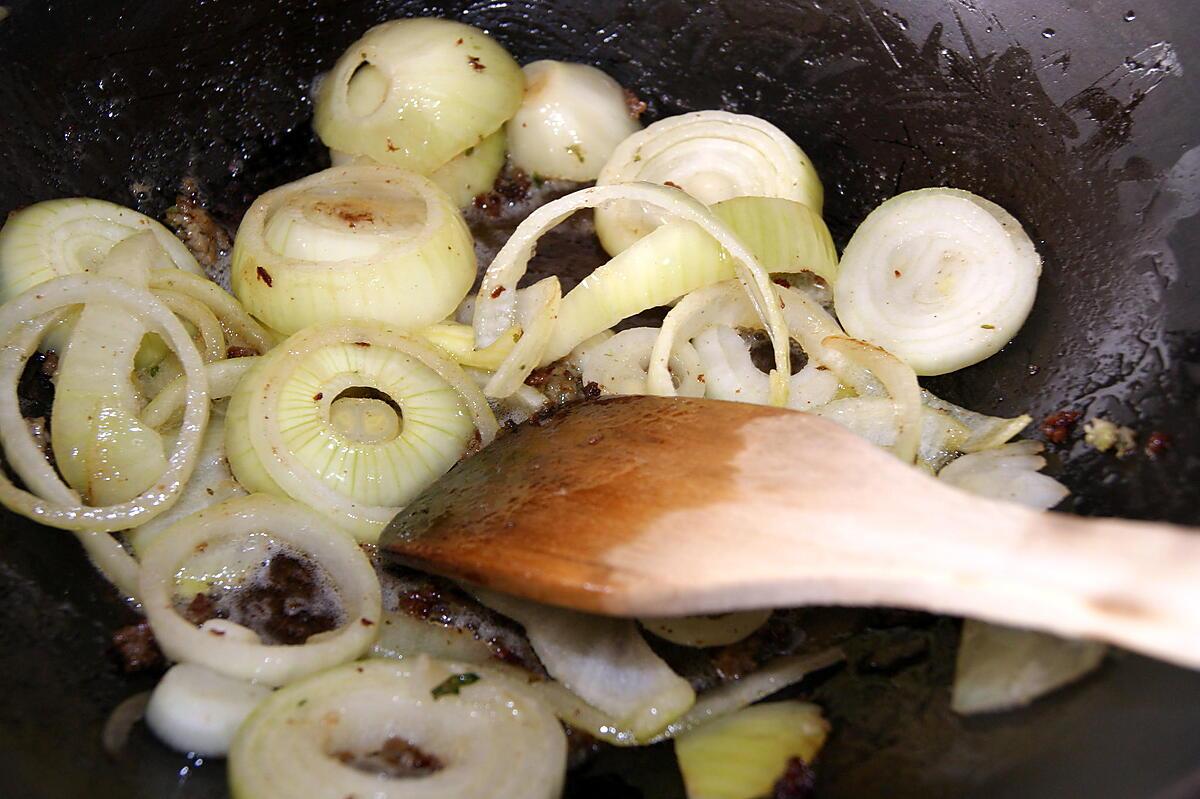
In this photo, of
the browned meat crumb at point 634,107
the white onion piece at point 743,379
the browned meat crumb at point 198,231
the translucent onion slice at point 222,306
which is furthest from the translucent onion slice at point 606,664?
the browned meat crumb at point 634,107

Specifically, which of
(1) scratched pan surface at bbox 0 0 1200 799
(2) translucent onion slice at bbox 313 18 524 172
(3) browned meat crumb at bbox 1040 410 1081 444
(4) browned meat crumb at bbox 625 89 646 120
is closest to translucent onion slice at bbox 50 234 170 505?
(1) scratched pan surface at bbox 0 0 1200 799

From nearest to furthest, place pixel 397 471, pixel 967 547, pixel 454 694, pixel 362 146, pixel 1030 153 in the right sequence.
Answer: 1. pixel 967 547
2. pixel 454 694
3. pixel 397 471
4. pixel 1030 153
5. pixel 362 146

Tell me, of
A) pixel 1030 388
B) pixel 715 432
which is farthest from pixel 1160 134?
pixel 715 432

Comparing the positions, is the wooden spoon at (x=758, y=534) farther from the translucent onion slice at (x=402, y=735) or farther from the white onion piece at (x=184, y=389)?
the white onion piece at (x=184, y=389)

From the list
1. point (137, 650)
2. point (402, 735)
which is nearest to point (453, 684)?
point (402, 735)

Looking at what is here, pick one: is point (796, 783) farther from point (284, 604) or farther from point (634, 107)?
point (634, 107)

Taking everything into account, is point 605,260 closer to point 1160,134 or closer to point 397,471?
point 397,471

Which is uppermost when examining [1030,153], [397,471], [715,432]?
[1030,153]
